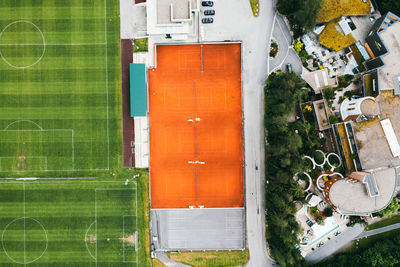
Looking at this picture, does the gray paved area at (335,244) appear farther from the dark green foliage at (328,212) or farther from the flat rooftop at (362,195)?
the flat rooftop at (362,195)

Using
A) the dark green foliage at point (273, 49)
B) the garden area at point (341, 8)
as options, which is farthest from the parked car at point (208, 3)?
the garden area at point (341, 8)

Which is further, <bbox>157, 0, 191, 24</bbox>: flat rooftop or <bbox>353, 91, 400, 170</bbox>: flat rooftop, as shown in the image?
<bbox>157, 0, 191, 24</bbox>: flat rooftop

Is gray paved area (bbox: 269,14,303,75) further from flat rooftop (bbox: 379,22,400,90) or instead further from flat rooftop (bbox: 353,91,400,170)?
flat rooftop (bbox: 353,91,400,170)

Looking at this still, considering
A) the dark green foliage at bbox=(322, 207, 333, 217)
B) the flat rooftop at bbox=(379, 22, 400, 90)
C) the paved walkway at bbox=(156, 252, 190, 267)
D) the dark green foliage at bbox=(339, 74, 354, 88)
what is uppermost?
the flat rooftop at bbox=(379, 22, 400, 90)

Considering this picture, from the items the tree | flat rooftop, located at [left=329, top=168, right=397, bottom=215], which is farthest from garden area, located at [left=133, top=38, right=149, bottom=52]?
the tree

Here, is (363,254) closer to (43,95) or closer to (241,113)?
(241,113)
